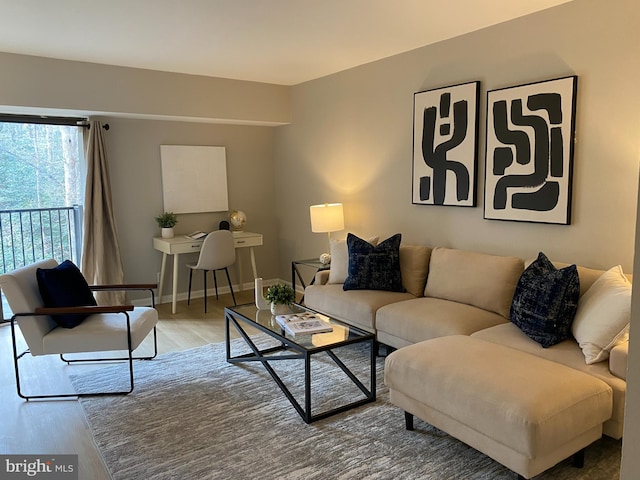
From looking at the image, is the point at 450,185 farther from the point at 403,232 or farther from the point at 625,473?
the point at 625,473

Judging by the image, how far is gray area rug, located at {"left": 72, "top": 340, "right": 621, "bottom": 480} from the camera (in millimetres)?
2322

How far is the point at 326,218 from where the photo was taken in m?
4.88

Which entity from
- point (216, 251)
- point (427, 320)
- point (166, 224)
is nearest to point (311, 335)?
point (427, 320)

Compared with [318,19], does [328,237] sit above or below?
below

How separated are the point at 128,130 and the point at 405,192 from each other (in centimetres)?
300

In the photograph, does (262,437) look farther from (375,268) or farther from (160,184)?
(160,184)

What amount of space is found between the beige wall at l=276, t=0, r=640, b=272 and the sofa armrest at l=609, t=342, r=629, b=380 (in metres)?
0.86

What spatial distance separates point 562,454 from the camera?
213 cm

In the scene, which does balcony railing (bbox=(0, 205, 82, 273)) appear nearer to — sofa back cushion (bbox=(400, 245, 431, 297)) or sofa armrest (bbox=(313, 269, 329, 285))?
sofa armrest (bbox=(313, 269, 329, 285))

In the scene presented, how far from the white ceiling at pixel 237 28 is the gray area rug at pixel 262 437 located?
2.47 meters

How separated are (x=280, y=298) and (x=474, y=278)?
4.62 feet

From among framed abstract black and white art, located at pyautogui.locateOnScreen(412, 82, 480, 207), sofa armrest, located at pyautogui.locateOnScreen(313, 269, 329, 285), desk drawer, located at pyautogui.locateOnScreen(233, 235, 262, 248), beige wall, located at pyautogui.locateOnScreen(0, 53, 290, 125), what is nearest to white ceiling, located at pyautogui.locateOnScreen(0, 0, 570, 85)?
beige wall, located at pyautogui.locateOnScreen(0, 53, 290, 125)

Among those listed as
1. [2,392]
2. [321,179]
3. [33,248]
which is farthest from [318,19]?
[33,248]

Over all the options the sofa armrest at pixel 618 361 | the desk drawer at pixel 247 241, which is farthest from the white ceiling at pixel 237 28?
the sofa armrest at pixel 618 361
